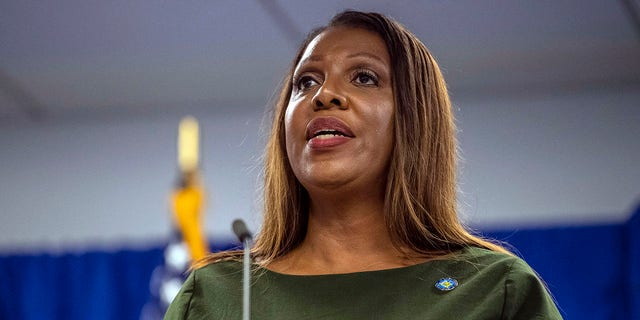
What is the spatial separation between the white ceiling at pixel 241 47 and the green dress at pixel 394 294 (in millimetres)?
2344

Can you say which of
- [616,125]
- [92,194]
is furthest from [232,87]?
[616,125]

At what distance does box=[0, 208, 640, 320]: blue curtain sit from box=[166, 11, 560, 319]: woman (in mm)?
2301

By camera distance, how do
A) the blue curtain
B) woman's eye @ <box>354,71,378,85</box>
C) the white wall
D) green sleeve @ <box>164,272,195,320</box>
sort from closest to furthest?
green sleeve @ <box>164,272,195,320</box>
woman's eye @ <box>354,71,378,85</box>
the blue curtain
the white wall

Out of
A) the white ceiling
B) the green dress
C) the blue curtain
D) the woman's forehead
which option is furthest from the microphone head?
the blue curtain

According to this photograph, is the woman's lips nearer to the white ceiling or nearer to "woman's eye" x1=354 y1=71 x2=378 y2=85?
"woman's eye" x1=354 y1=71 x2=378 y2=85

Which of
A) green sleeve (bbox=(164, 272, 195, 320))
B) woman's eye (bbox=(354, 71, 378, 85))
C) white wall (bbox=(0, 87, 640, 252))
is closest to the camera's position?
green sleeve (bbox=(164, 272, 195, 320))

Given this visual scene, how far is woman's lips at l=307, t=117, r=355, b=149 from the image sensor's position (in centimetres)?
189

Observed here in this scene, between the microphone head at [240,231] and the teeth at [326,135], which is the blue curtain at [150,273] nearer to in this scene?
the teeth at [326,135]

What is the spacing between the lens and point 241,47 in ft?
15.4

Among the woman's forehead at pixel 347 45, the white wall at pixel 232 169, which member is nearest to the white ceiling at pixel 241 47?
the white wall at pixel 232 169

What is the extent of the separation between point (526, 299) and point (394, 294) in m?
0.20

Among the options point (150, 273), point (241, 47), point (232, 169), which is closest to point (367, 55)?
point (241, 47)

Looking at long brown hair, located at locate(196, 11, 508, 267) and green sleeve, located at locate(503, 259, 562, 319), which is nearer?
green sleeve, located at locate(503, 259, 562, 319)

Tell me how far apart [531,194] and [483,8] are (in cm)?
89
